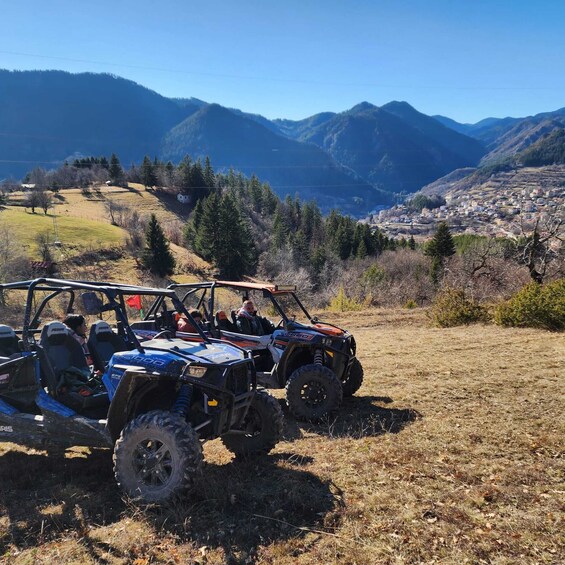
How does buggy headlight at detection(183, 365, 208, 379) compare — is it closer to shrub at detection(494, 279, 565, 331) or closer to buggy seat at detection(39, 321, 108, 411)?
buggy seat at detection(39, 321, 108, 411)

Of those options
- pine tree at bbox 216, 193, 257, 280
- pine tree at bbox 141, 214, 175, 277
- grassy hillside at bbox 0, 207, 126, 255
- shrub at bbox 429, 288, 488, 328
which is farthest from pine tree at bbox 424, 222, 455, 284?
grassy hillside at bbox 0, 207, 126, 255

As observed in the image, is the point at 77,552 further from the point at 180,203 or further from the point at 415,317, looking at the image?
the point at 180,203

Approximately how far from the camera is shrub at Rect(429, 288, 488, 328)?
66.8 feet

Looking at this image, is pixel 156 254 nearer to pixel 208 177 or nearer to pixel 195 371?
pixel 208 177

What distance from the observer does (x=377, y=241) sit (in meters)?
81.3

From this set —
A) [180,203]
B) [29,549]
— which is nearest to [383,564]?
[29,549]

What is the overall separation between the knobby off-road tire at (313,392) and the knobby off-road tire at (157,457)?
10.9 ft

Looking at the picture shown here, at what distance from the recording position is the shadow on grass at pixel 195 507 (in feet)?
14.7

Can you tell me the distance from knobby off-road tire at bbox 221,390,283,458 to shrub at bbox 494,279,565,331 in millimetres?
14282

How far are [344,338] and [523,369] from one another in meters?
5.25

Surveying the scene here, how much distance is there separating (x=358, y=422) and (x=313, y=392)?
930 millimetres

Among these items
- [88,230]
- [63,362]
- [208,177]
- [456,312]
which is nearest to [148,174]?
[208,177]

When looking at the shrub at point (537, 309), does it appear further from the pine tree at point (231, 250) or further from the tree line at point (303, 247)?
the pine tree at point (231, 250)

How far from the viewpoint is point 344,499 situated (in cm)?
502
